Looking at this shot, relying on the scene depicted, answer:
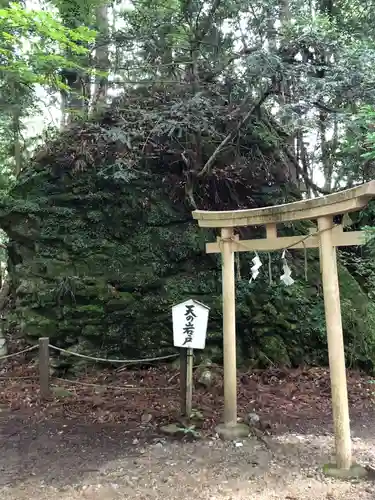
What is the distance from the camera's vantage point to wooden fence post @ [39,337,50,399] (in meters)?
5.68

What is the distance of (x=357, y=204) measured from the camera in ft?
11.9

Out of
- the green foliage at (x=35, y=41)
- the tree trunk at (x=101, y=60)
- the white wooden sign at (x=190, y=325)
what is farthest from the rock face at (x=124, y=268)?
the white wooden sign at (x=190, y=325)

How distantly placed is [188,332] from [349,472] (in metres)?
2.04

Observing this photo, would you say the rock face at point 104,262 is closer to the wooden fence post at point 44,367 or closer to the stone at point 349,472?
the wooden fence post at point 44,367

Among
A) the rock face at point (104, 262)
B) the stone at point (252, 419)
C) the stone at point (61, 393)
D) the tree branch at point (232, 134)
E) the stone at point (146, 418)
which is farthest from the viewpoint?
the rock face at point (104, 262)

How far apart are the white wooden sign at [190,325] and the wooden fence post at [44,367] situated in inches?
80.7

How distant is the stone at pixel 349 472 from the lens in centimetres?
365

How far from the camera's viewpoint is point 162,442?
176 inches

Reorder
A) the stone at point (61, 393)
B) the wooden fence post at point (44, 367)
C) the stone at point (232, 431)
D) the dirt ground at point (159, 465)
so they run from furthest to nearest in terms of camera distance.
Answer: the stone at point (61, 393), the wooden fence post at point (44, 367), the stone at point (232, 431), the dirt ground at point (159, 465)

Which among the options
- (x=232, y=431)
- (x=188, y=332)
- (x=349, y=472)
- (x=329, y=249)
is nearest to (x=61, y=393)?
(x=188, y=332)

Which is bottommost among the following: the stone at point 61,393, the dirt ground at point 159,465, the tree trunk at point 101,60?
the dirt ground at point 159,465

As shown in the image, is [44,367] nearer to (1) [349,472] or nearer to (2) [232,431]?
(2) [232,431]

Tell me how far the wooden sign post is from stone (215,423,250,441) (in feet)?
1.36

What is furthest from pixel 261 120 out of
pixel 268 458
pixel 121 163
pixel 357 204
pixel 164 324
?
pixel 268 458
